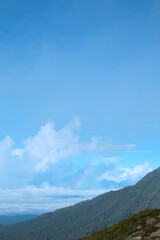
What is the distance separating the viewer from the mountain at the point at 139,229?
30.0 meters

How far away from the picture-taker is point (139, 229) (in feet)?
108

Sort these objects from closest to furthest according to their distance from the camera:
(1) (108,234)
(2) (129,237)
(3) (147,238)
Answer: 1. (3) (147,238)
2. (2) (129,237)
3. (1) (108,234)

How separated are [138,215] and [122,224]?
321 centimetres

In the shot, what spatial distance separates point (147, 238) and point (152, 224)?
5.38 m

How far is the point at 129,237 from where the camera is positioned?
104ft

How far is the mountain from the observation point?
3003cm

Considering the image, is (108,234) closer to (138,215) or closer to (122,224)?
(122,224)

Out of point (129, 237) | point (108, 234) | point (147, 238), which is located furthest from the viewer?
point (108, 234)

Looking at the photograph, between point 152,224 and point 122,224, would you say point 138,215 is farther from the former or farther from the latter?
point 152,224

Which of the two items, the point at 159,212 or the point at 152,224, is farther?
the point at 159,212

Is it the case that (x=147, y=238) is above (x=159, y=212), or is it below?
below

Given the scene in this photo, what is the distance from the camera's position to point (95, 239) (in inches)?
1491

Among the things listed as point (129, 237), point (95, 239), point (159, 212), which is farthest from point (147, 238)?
point (95, 239)

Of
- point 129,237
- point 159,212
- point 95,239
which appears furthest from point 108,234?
point 159,212
